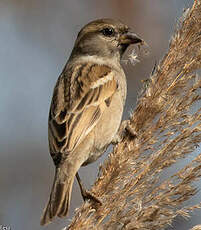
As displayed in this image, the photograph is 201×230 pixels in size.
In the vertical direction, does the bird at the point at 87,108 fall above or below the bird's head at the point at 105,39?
below

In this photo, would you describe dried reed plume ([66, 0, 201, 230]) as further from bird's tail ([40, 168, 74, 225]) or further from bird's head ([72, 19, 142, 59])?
bird's head ([72, 19, 142, 59])

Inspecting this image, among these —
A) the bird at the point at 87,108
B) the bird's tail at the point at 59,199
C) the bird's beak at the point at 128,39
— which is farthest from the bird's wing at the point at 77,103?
the bird's beak at the point at 128,39

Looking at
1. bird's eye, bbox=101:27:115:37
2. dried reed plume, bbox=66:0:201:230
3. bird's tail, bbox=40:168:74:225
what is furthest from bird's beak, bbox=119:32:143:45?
bird's tail, bbox=40:168:74:225

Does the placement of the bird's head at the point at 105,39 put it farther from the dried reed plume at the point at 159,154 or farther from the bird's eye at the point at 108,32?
the dried reed plume at the point at 159,154

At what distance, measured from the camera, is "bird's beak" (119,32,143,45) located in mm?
4023

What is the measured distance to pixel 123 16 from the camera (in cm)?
488

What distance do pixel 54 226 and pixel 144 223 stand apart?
2.03 m

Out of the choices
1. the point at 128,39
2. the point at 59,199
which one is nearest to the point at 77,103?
the point at 59,199

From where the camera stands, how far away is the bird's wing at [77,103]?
3254 mm

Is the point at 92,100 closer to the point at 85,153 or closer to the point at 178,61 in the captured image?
the point at 85,153

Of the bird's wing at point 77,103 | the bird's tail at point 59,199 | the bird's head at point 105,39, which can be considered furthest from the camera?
the bird's head at point 105,39

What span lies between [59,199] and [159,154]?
71cm

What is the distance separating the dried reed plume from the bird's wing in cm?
47

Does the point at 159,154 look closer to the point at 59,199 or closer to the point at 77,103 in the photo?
the point at 59,199
